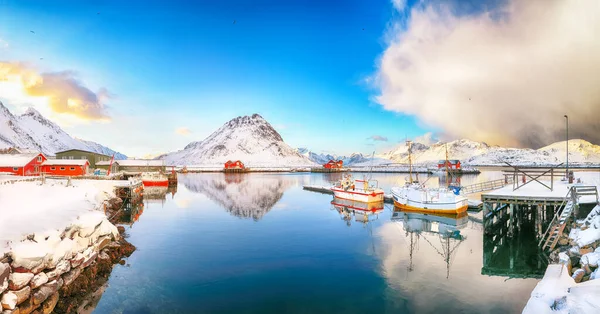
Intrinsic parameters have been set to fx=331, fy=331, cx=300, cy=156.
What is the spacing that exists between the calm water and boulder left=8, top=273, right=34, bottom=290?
2.94 m

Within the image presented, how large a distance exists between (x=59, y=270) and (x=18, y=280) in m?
1.99

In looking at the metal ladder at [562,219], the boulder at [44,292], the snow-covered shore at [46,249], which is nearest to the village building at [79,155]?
the snow-covered shore at [46,249]

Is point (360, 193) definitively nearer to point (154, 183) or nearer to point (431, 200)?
point (431, 200)

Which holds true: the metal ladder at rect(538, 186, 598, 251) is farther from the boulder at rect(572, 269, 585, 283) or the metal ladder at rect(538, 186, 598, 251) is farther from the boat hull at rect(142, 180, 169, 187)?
the boat hull at rect(142, 180, 169, 187)

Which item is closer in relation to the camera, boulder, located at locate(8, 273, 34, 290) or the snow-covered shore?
boulder, located at locate(8, 273, 34, 290)

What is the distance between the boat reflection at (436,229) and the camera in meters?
22.7

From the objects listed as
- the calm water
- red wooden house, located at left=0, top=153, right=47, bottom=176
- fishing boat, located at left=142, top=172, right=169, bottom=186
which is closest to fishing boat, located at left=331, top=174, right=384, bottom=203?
the calm water

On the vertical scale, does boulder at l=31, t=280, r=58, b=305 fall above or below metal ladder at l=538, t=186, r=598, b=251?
below

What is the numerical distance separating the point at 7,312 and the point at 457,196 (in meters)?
36.1

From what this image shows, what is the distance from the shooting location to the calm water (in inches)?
555

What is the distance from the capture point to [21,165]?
1796 inches

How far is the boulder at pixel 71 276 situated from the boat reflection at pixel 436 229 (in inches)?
642

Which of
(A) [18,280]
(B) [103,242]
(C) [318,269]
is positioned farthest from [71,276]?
(C) [318,269]

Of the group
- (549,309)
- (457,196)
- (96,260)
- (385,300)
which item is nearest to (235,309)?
(385,300)
